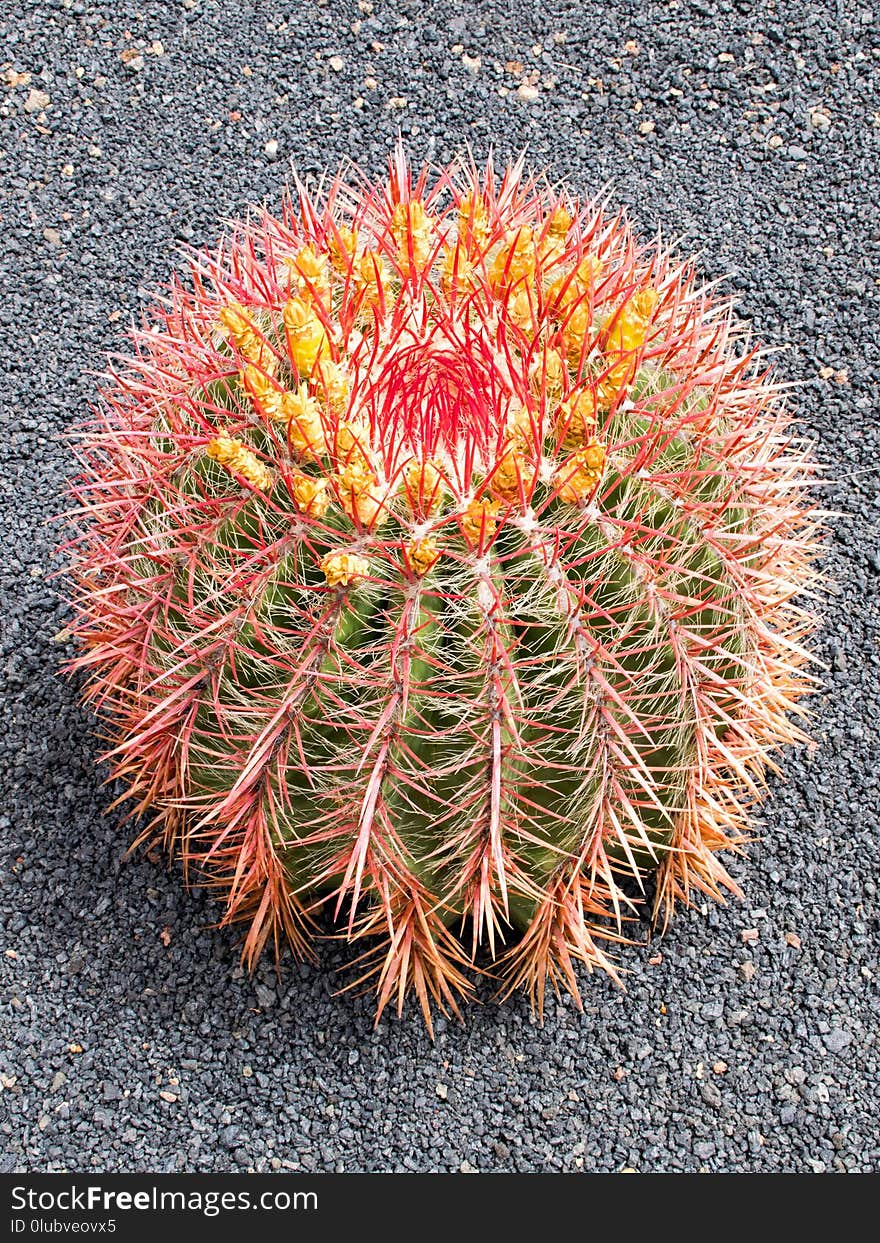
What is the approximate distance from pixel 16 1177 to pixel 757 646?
143cm

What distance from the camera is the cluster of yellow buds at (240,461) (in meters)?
1.68

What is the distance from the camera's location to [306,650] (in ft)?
5.49

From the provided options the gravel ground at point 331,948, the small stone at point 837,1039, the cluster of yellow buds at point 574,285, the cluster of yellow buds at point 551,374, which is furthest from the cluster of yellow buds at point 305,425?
the small stone at point 837,1039

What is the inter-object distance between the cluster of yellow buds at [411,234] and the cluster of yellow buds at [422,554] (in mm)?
564

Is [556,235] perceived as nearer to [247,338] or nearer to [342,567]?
[247,338]

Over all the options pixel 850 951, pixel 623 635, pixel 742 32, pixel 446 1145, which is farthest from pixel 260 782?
pixel 742 32

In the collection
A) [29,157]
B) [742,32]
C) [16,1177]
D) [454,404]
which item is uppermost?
[742,32]

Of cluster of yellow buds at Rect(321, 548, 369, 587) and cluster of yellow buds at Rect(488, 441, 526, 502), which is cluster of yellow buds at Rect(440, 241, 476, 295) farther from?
cluster of yellow buds at Rect(321, 548, 369, 587)

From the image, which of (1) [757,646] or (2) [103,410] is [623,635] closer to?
(1) [757,646]

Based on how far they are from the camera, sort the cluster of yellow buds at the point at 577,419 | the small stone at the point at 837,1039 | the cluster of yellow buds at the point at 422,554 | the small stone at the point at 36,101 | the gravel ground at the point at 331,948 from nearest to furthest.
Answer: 1. the cluster of yellow buds at the point at 422,554
2. the cluster of yellow buds at the point at 577,419
3. the gravel ground at the point at 331,948
4. the small stone at the point at 837,1039
5. the small stone at the point at 36,101

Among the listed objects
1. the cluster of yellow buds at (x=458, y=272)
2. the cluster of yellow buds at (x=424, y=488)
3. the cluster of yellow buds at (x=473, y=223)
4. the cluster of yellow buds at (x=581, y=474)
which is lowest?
the cluster of yellow buds at (x=424, y=488)

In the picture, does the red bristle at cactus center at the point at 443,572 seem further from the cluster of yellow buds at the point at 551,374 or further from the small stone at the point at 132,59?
the small stone at the point at 132,59

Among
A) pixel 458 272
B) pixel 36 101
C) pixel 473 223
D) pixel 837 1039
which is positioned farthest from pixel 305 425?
pixel 36 101

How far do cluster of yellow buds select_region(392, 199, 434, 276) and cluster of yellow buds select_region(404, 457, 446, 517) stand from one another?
18.9 inches
